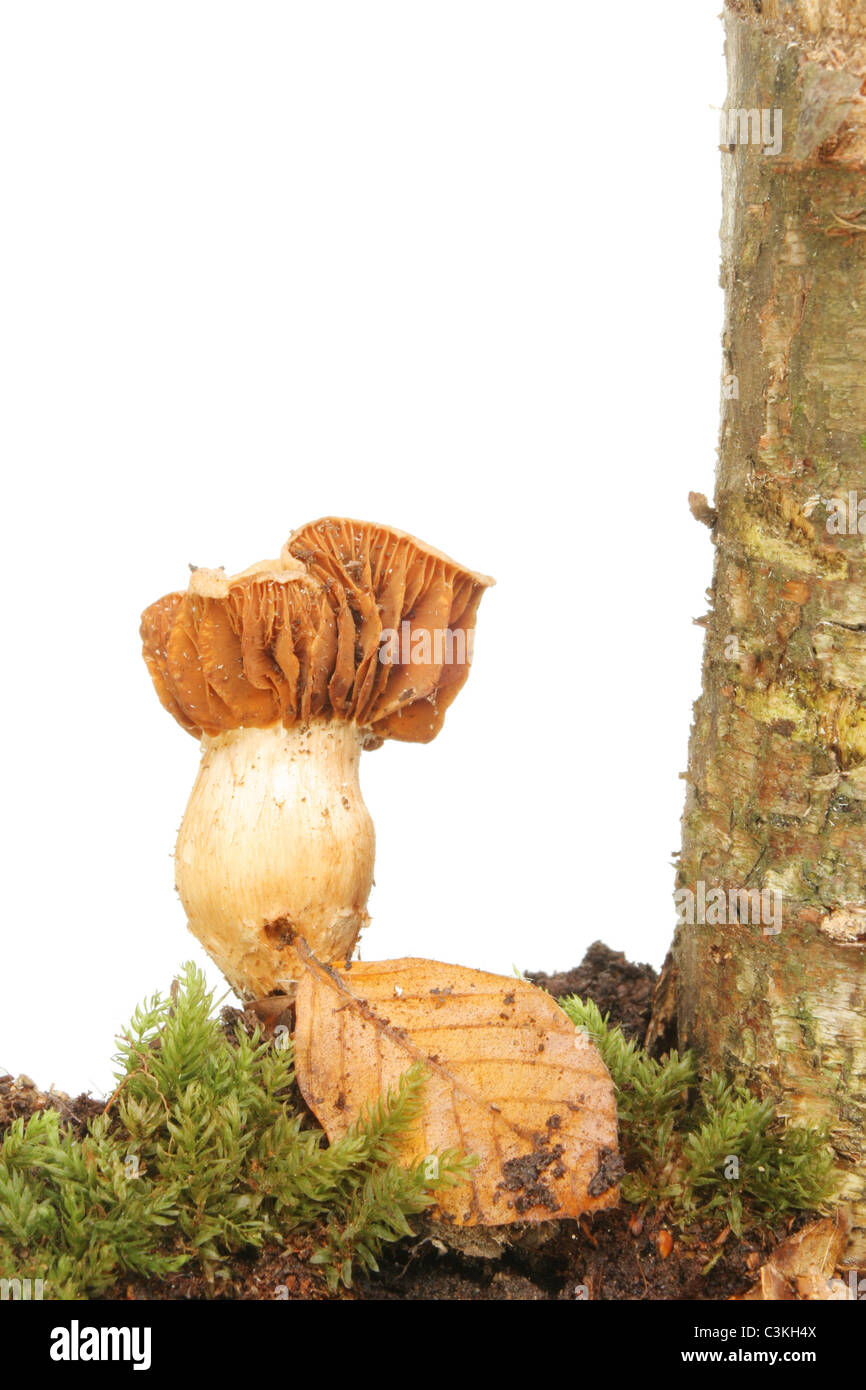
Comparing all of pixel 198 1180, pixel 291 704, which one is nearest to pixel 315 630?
pixel 291 704

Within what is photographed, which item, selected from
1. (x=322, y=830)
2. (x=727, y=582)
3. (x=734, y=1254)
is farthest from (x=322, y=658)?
(x=734, y=1254)

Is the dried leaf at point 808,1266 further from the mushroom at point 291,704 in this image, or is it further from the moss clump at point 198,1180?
the mushroom at point 291,704

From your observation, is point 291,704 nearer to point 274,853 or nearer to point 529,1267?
point 274,853

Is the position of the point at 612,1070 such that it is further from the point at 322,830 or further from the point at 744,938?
the point at 322,830

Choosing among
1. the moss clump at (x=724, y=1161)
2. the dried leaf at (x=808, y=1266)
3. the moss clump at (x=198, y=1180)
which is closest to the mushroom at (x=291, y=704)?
the moss clump at (x=198, y=1180)

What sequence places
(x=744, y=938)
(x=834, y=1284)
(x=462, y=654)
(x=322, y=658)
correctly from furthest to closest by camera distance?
(x=462, y=654) < (x=322, y=658) < (x=744, y=938) < (x=834, y=1284)
